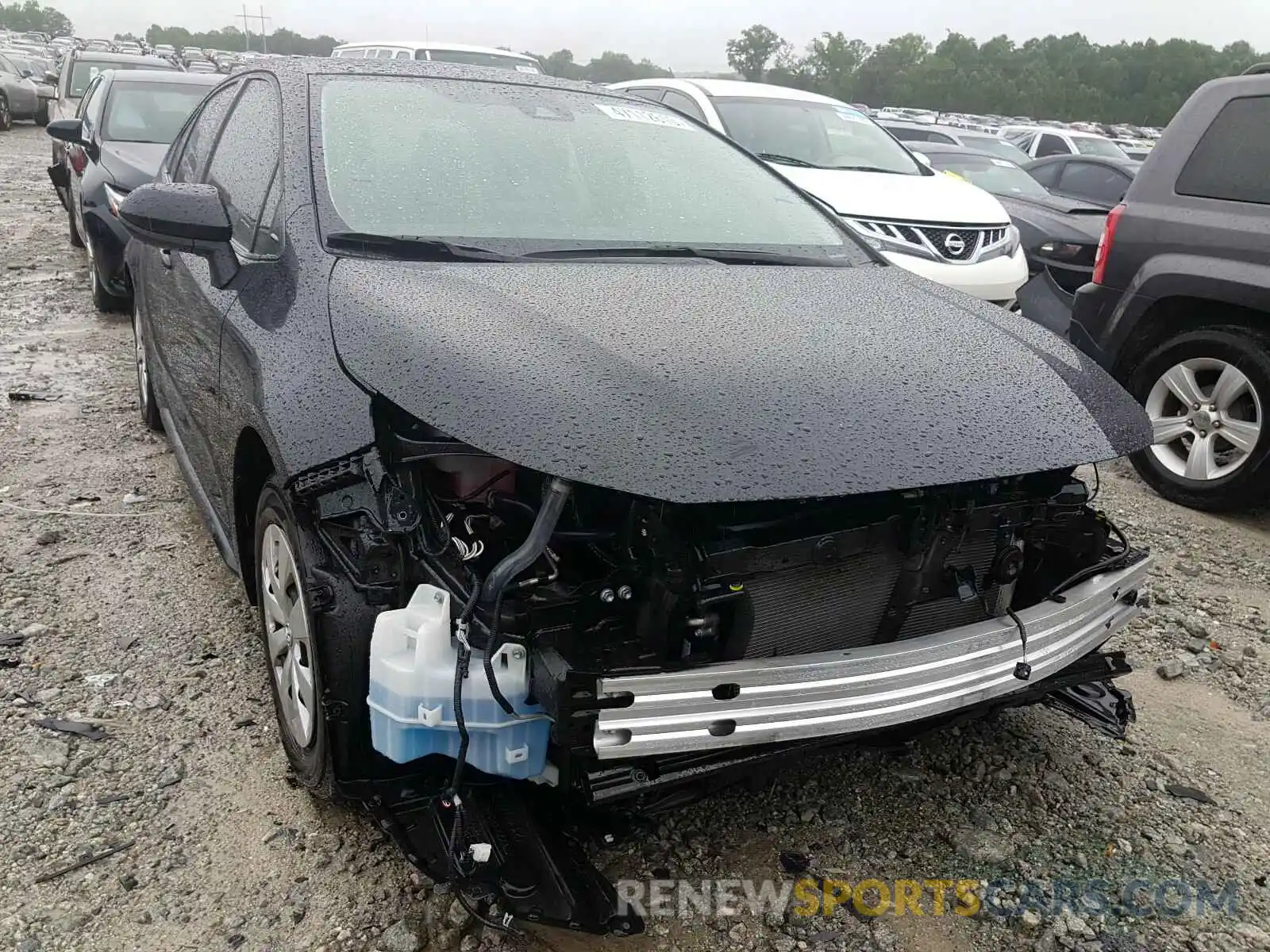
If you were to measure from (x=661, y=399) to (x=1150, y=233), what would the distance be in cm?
409

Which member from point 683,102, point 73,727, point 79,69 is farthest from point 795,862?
point 79,69

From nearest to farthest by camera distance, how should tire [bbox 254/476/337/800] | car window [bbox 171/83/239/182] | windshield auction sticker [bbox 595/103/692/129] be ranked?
tire [bbox 254/476/337/800] < windshield auction sticker [bbox 595/103/692/129] < car window [bbox 171/83/239/182]

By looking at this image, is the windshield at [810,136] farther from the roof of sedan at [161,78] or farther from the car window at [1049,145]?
the car window at [1049,145]

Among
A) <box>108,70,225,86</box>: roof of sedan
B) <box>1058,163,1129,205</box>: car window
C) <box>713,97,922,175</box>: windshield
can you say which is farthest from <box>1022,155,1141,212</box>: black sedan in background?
<box>108,70,225,86</box>: roof of sedan

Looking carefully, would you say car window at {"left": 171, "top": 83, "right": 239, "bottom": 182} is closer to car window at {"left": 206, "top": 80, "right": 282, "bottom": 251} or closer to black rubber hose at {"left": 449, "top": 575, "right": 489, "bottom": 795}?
car window at {"left": 206, "top": 80, "right": 282, "bottom": 251}

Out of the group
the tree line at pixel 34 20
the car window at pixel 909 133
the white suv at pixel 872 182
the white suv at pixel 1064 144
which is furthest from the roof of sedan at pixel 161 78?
the tree line at pixel 34 20

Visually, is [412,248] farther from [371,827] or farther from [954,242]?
[954,242]

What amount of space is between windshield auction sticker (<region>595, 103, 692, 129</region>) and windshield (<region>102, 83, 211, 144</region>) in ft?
17.9

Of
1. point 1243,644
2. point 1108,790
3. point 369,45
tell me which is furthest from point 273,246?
point 369,45

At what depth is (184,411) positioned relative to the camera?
3.53 m

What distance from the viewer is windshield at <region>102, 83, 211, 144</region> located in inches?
309

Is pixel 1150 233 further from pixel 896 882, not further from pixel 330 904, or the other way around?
pixel 330 904

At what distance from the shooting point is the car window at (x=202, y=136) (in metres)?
3.81

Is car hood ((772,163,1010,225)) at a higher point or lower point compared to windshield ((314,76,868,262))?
lower
